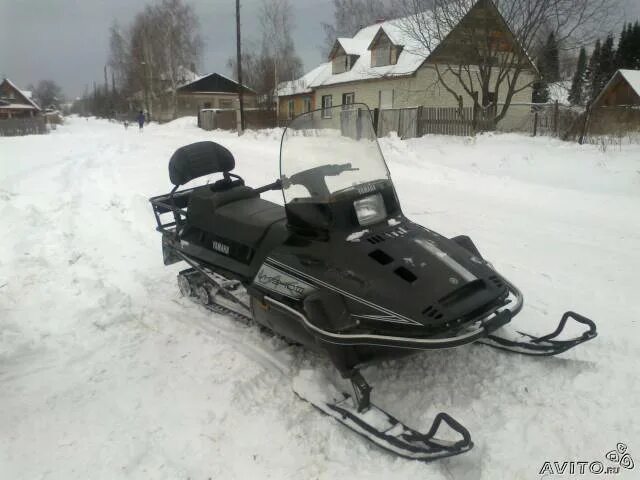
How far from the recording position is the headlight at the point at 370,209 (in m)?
2.83

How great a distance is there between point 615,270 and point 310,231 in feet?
10.4

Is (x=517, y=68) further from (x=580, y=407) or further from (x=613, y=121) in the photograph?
(x=580, y=407)

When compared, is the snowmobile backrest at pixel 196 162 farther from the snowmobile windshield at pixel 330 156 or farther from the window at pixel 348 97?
the window at pixel 348 97

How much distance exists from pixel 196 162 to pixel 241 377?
6.60 ft

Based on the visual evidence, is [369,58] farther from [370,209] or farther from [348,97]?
[370,209]

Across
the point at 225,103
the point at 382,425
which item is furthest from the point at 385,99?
the point at 225,103

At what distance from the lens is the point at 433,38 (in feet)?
53.2

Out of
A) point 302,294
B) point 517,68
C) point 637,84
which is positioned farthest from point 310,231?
point 637,84

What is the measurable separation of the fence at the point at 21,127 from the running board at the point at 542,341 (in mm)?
33260

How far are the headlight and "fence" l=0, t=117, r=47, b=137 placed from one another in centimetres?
3271

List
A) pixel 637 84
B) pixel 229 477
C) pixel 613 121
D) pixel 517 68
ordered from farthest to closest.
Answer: pixel 637 84 → pixel 517 68 → pixel 613 121 → pixel 229 477

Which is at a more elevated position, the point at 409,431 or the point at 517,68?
the point at 517,68

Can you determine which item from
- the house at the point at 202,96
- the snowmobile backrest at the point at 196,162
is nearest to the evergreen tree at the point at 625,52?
the house at the point at 202,96

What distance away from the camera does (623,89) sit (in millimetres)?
27922
